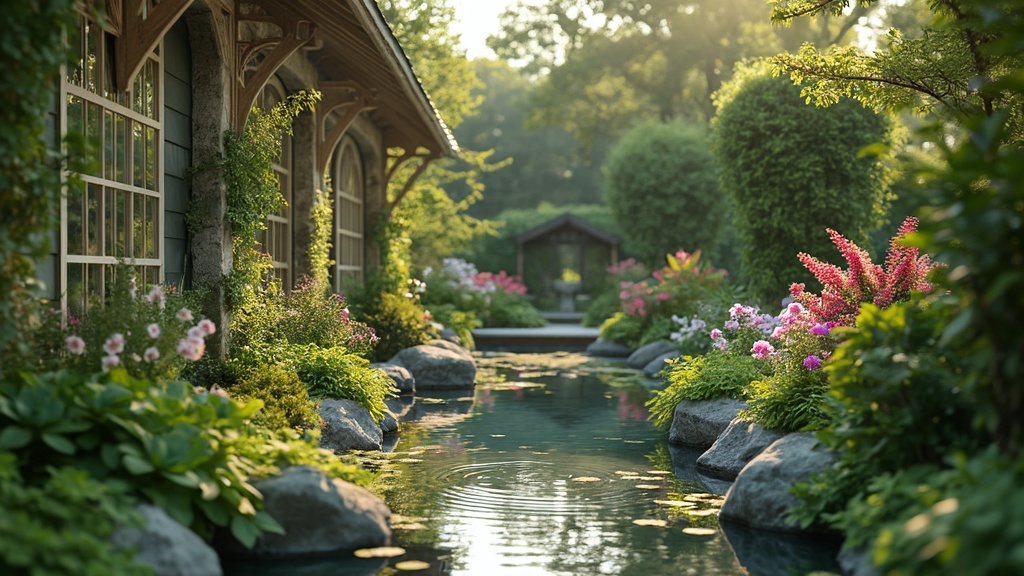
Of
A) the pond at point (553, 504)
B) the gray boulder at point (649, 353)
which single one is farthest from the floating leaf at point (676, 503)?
the gray boulder at point (649, 353)

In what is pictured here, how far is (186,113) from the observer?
26.2ft

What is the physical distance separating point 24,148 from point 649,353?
516 inches

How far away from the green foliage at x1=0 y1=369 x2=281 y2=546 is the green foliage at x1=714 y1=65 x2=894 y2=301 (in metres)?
10.9

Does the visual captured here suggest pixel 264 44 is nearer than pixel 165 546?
No

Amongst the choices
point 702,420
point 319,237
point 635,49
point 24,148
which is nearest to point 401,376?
point 319,237

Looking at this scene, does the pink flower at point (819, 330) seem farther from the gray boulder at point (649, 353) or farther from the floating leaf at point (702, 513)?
the gray boulder at point (649, 353)

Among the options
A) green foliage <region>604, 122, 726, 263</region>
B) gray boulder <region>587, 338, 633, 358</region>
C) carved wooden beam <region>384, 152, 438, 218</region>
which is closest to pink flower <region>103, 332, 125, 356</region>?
carved wooden beam <region>384, 152, 438, 218</region>

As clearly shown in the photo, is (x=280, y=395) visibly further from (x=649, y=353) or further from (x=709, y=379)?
(x=649, y=353)

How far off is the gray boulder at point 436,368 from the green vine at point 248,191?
431 centimetres

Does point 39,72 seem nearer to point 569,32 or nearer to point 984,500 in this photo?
point 984,500

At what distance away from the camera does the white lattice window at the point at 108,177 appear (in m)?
5.98

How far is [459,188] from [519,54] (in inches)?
357

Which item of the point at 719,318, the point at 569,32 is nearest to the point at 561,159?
the point at 569,32

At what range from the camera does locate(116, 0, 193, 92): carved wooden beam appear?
6.60 m
